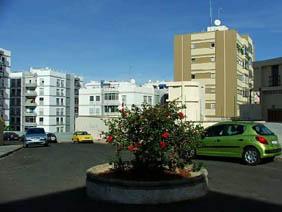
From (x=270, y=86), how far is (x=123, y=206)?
36726 mm

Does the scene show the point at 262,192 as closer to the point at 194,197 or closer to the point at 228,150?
the point at 194,197

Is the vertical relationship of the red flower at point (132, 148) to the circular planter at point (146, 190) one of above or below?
above

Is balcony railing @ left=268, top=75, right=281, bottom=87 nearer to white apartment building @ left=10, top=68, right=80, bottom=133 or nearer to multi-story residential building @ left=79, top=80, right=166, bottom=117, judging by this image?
multi-story residential building @ left=79, top=80, right=166, bottom=117

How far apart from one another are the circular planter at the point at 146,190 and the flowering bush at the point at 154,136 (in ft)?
2.69

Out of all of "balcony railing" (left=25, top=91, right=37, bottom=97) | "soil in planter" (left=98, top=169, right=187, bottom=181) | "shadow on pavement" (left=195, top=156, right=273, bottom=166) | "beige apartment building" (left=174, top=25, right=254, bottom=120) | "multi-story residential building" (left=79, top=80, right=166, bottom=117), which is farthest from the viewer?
"balcony railing" (left=25, top=91, right=37, bottom=97)

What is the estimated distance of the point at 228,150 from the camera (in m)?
16.9

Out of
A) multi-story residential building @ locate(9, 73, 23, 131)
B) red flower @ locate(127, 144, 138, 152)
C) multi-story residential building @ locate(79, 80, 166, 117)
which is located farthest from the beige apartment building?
red flower @ locate(127, 144, 138, 152)

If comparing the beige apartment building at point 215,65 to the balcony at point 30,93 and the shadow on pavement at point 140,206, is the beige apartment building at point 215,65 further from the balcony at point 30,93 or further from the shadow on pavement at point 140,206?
the shadow on pavement at point 140,206

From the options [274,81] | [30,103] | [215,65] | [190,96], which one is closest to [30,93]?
[30,103]

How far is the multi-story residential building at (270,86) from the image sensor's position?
42.1 metres

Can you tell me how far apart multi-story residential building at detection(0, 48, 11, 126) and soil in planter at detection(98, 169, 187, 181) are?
97.0 metres

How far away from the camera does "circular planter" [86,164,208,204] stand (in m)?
8.79

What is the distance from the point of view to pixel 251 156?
53.3 ft

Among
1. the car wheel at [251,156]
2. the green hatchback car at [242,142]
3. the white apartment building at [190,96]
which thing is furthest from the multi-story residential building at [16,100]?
the car wheel at [251,156]
